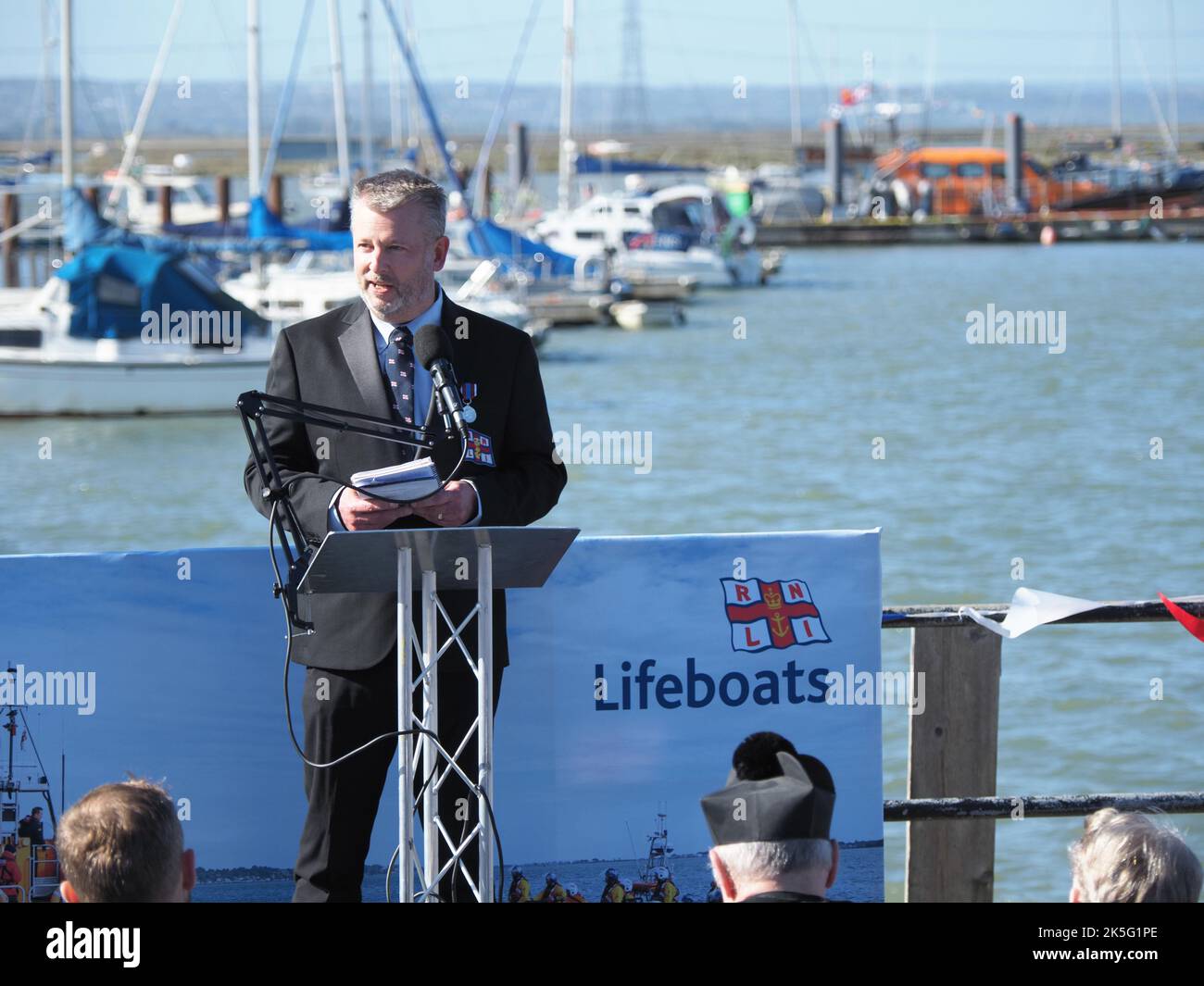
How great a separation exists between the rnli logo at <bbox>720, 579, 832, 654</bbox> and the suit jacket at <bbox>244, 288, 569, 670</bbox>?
2.47ft

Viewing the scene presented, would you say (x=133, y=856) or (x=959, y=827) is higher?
(x=133, y=856)

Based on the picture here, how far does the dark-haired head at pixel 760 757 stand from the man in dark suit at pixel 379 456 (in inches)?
33.1

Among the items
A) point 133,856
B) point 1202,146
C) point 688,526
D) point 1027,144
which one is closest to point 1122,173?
point 1202,146

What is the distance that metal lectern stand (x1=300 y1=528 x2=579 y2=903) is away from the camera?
3.20 meters

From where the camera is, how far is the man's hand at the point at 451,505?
343 centimetres

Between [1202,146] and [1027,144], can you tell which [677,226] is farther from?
[1027,144]

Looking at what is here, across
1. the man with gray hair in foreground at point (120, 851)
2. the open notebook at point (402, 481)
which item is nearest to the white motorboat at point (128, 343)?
the open notebook at point (402, 481)

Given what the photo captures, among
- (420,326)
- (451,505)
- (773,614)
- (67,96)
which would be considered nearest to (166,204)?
(67,96)

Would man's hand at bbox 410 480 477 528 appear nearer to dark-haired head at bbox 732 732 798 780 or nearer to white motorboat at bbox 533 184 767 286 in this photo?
dark-haired head at bbox 732 732 798 780

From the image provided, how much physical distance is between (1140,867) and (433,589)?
1.37 m

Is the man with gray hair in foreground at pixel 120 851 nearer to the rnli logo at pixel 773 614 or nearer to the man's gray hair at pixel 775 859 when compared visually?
the man's gray hair at pixel 775 859

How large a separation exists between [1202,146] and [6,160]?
63.7 metres

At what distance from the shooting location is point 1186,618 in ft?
14.4
